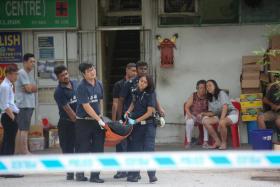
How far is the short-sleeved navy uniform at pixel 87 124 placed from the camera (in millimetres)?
8031

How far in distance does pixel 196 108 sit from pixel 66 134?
11.0 feet

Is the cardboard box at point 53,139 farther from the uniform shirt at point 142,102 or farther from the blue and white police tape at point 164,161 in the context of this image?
the blue and white police tape at point 164,161

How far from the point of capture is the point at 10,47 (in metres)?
11.9

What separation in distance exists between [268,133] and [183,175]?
1528 millimetres

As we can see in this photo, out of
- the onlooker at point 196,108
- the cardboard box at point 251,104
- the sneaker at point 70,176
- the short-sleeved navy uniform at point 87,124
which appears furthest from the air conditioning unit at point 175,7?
the sneaker at point 70,176

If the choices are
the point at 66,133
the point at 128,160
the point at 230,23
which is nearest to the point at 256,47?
the point at 230,23

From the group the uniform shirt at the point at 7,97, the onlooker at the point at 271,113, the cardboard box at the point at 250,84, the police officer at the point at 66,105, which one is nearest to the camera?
the police officer at the point at 66,105

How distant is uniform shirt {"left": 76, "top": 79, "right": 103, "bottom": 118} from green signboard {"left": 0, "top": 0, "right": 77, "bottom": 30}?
12.3 feet

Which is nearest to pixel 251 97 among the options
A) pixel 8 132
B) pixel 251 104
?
pixel 251 104

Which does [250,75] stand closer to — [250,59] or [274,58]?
[250,59]

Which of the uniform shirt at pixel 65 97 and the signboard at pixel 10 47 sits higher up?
the signboard at pixel 10 47

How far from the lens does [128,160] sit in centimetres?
636

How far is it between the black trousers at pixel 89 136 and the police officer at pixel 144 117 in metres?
0.45

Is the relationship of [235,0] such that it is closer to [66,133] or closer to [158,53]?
[158,53]
